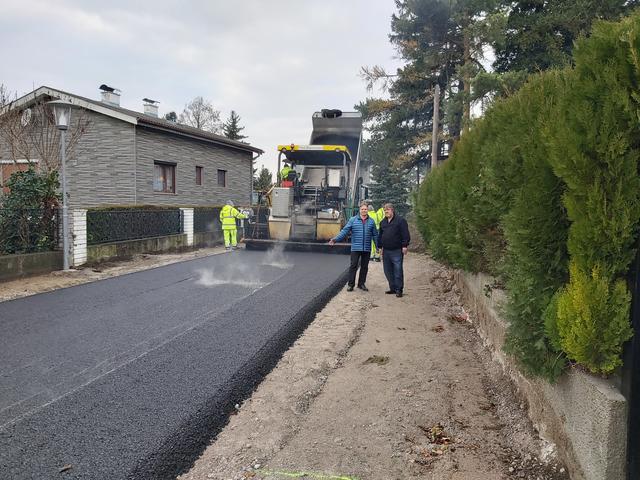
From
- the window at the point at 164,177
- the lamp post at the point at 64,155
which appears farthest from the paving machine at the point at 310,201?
the window at the point at 164,177

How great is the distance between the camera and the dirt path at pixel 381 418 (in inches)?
112

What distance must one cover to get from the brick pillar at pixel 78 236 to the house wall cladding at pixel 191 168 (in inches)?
305

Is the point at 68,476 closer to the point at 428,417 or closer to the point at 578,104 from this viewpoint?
the point at 428,417

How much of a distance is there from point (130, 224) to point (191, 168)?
29.9 feet

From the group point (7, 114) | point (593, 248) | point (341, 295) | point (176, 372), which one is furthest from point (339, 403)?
point (7, 114)

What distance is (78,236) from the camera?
35.1ft

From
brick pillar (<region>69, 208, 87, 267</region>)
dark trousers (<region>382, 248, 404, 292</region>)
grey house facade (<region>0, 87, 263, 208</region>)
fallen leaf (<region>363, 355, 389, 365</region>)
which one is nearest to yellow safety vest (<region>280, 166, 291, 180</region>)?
brick pillar (<region>69, 208, 87, 267</region>)

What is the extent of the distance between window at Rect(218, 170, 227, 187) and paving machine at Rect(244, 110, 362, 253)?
885 centimetres


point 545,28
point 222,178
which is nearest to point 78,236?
point 222,178

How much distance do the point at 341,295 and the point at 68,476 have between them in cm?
589

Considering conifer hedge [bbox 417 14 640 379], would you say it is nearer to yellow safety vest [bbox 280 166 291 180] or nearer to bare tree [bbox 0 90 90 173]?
yellow safety vest [bbox 280 166 291 180]

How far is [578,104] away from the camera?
2334 mm

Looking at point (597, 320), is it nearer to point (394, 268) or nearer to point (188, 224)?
point (394, 268)

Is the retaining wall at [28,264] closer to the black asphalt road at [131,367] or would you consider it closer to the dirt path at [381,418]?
the black asphalt road at [131,367]
